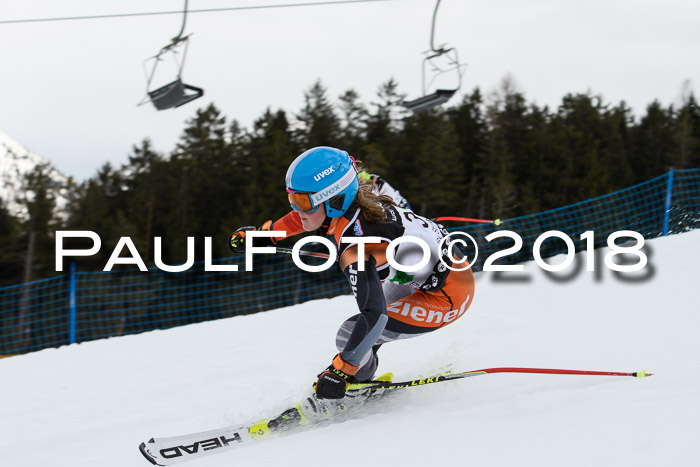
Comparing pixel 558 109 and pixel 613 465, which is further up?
pixel 558 109

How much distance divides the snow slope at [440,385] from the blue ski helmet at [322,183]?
1119mm

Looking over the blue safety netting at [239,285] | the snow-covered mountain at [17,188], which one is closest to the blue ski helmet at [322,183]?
the blue safety netting at [239,285]

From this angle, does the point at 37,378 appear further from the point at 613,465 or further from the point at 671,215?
the point at 671,215

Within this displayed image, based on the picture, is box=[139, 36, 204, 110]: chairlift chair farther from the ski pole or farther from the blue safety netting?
the ski pole

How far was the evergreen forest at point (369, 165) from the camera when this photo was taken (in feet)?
140

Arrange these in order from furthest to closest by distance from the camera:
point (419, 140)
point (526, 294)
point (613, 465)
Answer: point (419, 140)
point (526, 294)
point (613, 465)

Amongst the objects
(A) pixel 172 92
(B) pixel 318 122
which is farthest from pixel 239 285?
(B) pixel 318 122

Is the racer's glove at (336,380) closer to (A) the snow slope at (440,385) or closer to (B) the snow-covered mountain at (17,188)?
(A) the snow slope at (440,385)

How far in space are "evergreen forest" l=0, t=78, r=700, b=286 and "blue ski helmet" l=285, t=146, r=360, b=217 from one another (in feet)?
121

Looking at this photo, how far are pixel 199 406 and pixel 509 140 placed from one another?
2116 inches

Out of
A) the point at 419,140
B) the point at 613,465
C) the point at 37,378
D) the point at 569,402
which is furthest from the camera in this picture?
the point at 419,140

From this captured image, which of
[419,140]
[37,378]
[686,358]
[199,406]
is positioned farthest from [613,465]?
[419,140]

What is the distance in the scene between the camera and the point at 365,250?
2.84 meters

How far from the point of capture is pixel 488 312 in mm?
5617
